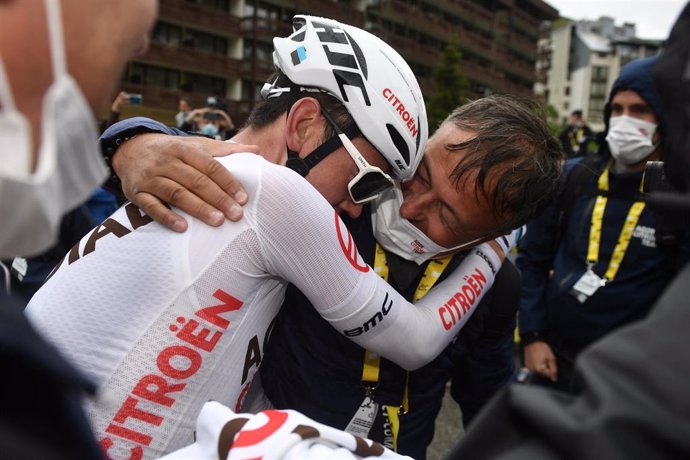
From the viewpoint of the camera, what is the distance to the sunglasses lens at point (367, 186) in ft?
7.12

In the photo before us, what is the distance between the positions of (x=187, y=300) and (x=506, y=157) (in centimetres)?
129

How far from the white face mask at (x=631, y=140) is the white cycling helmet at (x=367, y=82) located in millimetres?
2172

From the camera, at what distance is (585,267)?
12.3 feet

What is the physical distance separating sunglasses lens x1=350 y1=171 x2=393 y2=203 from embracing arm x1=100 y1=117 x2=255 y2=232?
0.42 m

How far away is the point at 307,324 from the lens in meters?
2.19

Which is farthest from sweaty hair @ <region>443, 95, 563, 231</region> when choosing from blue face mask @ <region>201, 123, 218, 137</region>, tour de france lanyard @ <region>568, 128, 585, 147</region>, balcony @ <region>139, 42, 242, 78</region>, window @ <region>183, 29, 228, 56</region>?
window @ <region>183, 29, 228, 56</region>

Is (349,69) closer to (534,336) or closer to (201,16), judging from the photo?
(534,336)

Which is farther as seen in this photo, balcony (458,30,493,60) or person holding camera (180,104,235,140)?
balcony (458,30,493,60)

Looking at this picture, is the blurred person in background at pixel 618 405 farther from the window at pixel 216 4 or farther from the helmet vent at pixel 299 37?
the window at pixel 216 4

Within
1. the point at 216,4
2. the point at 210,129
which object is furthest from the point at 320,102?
the point at 216,4

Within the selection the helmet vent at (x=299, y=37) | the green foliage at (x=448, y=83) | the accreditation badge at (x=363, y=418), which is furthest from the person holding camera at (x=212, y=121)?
the green foliage at (x=448, y=83)

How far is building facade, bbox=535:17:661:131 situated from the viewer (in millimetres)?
89938

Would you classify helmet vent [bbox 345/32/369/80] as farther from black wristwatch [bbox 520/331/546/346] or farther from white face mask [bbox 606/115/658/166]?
black wristwatch [bbox 520/331/546/346]

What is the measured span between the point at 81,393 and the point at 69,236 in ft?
11.1
